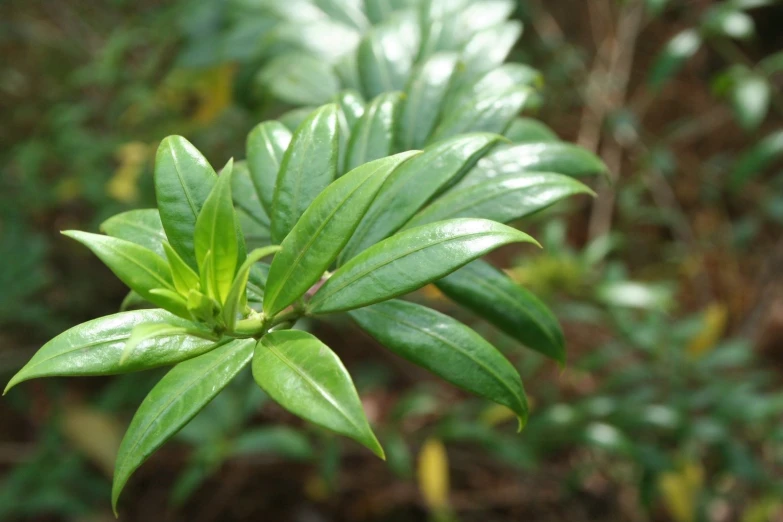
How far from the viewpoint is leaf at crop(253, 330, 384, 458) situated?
54 cm

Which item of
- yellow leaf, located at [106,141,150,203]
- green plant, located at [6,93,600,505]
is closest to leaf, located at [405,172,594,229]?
green plant, located at [6,93,600,505]

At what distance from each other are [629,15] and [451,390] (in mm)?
1702

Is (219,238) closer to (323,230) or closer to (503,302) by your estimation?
(323,230)

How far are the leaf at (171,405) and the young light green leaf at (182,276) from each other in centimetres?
8

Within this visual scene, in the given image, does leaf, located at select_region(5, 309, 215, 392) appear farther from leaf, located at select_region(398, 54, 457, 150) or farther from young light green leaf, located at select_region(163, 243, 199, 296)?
leaf, located at select_region(398, 54, 457, 150)

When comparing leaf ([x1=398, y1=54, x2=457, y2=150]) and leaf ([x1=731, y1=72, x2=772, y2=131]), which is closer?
leaf ([x1=398, y1=54, x2=457, y2=150])

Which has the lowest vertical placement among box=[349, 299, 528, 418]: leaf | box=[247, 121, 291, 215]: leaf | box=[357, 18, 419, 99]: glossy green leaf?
box=[349, 299, 528, 418]: leaf

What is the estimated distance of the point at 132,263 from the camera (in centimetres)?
66

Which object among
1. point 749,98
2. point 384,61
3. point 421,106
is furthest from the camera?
point 749,98

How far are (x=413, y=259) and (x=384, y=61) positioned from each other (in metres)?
0.59

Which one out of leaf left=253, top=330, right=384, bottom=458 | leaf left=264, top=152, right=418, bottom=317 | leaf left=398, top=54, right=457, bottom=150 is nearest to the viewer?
leaf left=253, top=330, right=384, bottom=458

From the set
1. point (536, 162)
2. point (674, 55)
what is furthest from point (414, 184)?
point (674, 55)

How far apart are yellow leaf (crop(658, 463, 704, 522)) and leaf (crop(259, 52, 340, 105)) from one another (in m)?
1.75

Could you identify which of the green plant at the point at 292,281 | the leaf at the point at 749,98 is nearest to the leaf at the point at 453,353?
the green plant at the point at 292,281
